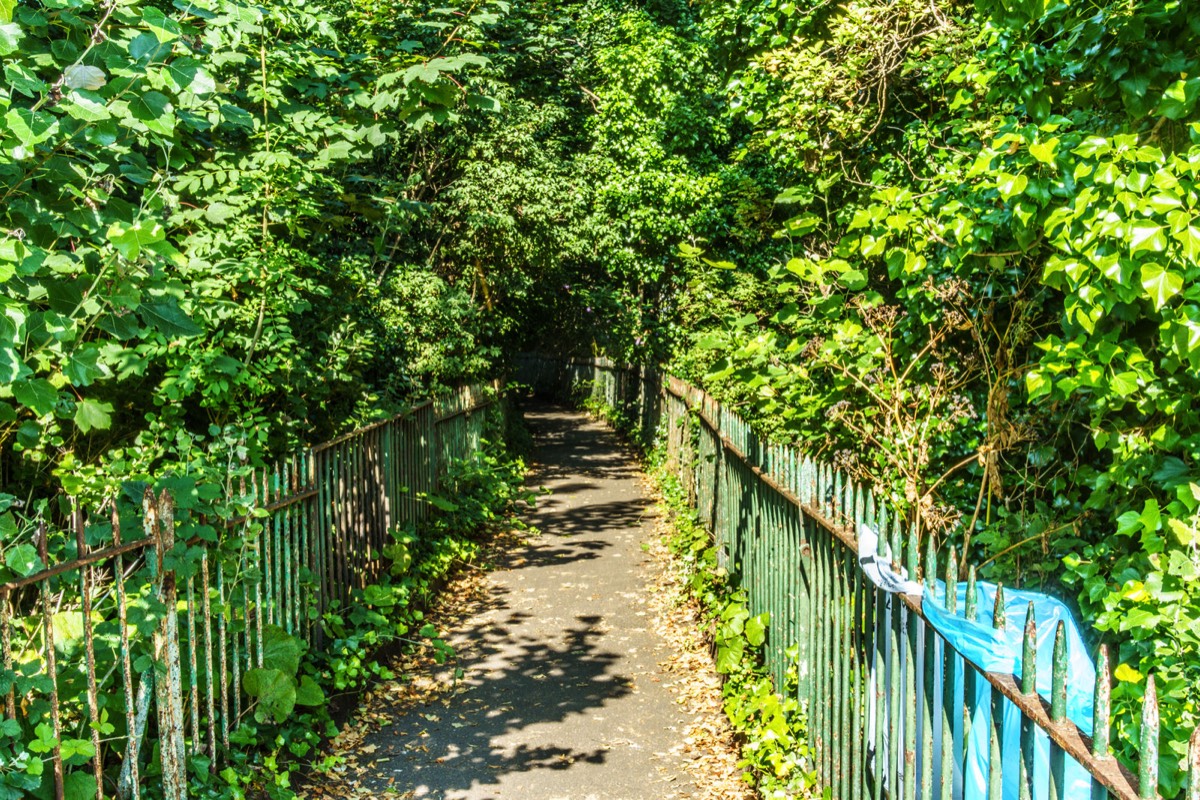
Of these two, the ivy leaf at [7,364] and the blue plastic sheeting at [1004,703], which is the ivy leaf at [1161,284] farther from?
the ivy leaf at [7,364]

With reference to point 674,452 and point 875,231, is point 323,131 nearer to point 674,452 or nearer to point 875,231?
point 875,231

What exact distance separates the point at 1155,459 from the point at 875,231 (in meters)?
1.95

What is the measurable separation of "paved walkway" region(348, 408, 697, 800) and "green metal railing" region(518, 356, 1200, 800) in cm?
99

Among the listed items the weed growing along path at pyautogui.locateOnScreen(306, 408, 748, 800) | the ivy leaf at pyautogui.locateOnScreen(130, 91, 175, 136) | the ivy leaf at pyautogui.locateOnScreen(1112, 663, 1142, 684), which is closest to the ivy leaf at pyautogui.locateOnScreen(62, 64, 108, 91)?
the ivy leaf at pyautogui.locateOnScreen(130, 91, 175, 136)

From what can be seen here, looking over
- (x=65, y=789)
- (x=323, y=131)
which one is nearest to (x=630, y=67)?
(x=323, y=131)

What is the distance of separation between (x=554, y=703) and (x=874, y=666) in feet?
10.9

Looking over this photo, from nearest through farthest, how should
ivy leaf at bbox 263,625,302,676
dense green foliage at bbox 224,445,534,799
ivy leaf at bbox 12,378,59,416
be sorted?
ivy leaf at bbox 12,378,59,416 < dense green foliage at bbox 224,445,534,799 < ivy leaf at bbox 263,625,302,676

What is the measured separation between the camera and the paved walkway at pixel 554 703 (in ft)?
17.8

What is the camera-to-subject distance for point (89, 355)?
10.9 ft

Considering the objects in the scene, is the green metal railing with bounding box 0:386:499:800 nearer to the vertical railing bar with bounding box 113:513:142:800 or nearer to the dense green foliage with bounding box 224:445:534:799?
the vertical railing bar with bounding box 113:513:142:800

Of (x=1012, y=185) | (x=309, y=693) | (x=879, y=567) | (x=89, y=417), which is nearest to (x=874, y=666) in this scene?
(x=879, y=567)

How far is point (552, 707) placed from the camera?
6504mm

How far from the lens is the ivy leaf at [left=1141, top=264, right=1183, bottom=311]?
2855 mm

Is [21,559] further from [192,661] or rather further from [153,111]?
[153,111]
